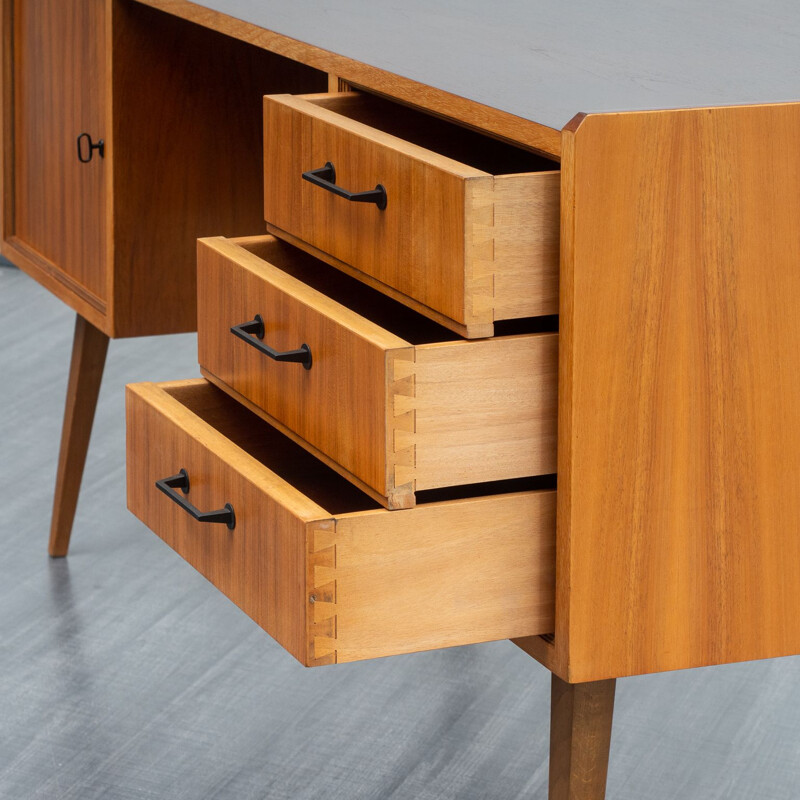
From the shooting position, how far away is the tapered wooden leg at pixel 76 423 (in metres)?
2.02

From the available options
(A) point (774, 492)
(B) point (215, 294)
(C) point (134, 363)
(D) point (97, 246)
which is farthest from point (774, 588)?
(C) point (134, 363)

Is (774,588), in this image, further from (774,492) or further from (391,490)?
(391,490)

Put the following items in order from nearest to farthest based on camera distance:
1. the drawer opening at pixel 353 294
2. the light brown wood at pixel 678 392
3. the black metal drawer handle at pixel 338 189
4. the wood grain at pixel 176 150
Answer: the light brown wood at pixel 678 392
the black metal drawer handle at pixel 338 189
the drawer opening at pixel 353 294
the wood grain at pixel 176 150

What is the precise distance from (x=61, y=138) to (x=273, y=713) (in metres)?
0.72

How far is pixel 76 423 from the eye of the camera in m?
2.06

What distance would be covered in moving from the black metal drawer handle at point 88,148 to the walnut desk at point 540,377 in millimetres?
509

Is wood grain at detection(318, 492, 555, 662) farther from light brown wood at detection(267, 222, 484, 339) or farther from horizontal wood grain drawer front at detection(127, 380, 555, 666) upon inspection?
light brown wood at detection(267, 222, 484, 339)

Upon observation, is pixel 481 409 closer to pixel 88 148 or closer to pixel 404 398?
pixel 404 398

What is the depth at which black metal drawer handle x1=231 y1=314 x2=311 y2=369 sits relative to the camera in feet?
3.65

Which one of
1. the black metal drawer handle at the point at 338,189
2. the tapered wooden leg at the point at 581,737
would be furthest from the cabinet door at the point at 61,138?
the tapered wooden leg at the point at 581,737

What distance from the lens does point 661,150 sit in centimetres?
96

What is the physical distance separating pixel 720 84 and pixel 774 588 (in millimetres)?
342

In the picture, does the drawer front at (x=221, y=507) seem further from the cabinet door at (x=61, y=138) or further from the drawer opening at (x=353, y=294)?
the cabinet door at (x=61, y=138)

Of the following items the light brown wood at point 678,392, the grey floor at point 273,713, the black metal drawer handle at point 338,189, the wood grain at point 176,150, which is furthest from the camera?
the wood grain at point 176,150
